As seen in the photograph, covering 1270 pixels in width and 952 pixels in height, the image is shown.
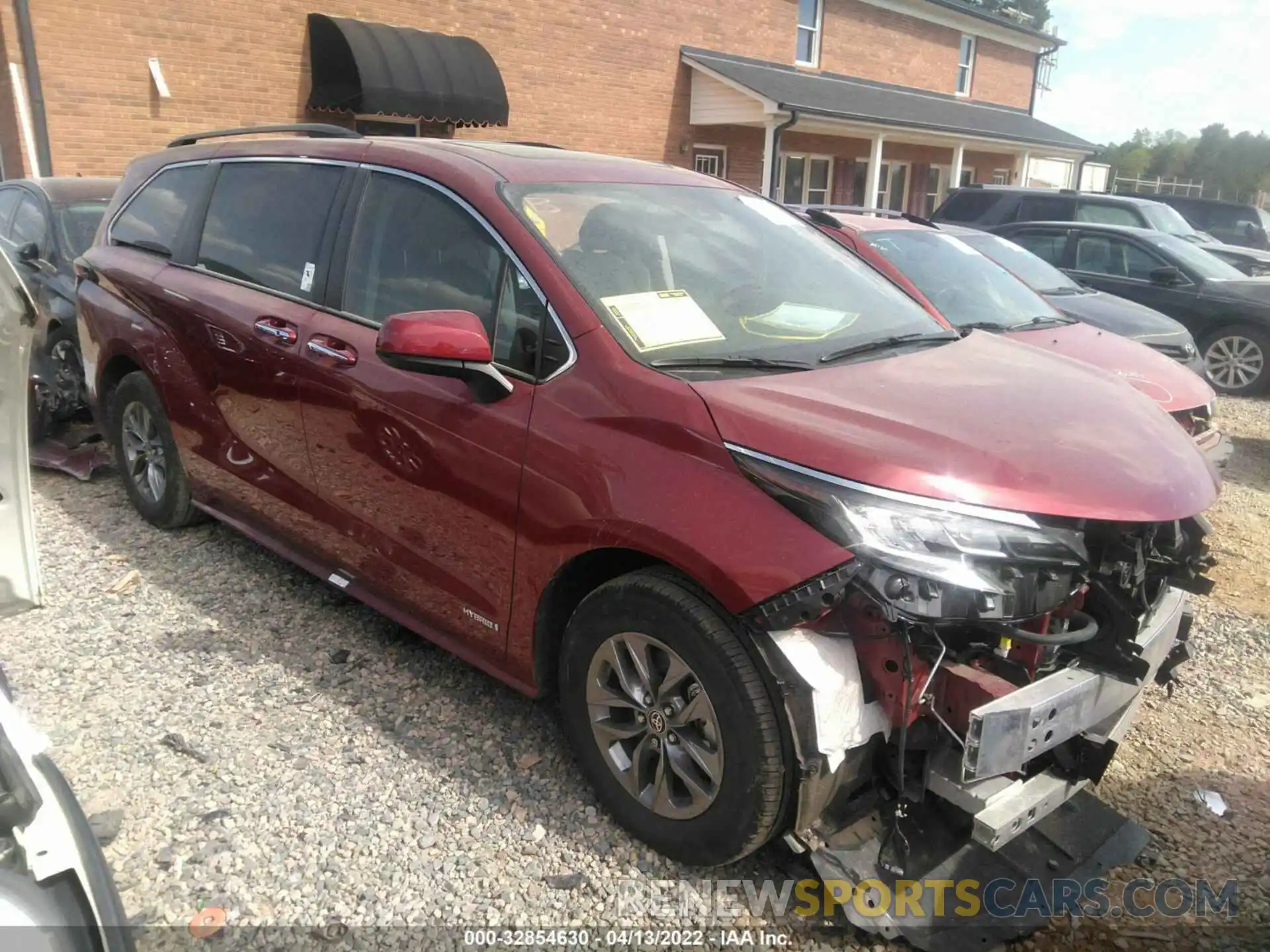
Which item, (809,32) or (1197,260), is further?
(809,32)

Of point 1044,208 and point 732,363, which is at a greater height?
point 1044,208

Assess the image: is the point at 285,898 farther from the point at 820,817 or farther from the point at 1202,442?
the point at 1202,442

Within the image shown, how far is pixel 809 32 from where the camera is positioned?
20938mm

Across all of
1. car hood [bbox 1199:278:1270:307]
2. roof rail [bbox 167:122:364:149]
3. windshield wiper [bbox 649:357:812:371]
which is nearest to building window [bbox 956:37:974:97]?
car hood [bbox 1199:278:1270:307]

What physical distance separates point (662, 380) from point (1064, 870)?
1.76 metres

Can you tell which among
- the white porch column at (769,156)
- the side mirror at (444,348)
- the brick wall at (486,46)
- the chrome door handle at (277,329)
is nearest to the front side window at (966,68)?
the brick wall at (486,46)

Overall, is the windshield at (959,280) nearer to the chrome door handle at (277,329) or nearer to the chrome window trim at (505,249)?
the chrome window trim at (505,249)

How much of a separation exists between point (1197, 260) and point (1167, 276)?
731 mm

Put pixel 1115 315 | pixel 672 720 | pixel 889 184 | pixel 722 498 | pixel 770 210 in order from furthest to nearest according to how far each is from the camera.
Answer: pixel 889 184 < pixel 1115 315 < pixel 770 210 < pixel 672 720 < pixel 722 498

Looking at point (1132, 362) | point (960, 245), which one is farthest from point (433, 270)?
point (960, 245)

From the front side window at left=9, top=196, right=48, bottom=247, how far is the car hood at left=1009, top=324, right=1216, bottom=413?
22.2 feet

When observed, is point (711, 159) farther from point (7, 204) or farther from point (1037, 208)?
point (7, 204)

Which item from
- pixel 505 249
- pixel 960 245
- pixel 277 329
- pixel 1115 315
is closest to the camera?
pixel 505 249

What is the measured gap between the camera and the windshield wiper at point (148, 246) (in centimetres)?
450
